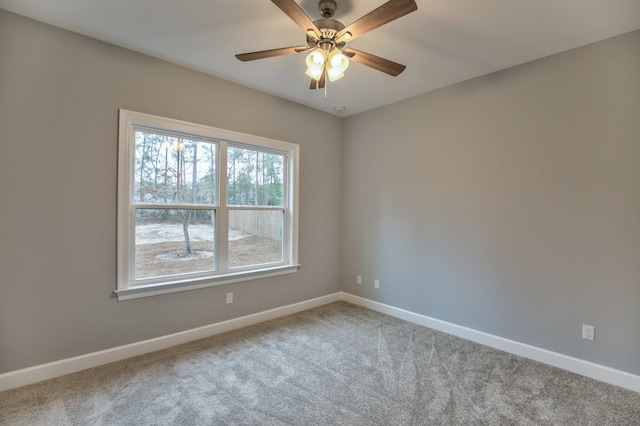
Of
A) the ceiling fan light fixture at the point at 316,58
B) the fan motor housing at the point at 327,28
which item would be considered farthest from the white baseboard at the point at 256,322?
the fan motor housing at the point at 327,28

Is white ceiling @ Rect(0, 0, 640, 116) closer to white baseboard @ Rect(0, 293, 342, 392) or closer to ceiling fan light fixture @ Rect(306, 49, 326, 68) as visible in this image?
ceiling fan light fixture @ Rect(306, 49, 326, 68)

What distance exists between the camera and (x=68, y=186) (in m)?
2.43

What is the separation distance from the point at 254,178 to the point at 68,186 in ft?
5.84

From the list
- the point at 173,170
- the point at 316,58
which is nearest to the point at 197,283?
the point at 173,170

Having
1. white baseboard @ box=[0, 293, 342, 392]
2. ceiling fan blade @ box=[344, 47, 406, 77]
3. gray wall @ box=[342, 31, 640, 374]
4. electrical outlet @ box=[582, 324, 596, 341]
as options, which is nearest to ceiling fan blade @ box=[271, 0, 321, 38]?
ceiling fan blade @ box=[344, 47, 406, 77]

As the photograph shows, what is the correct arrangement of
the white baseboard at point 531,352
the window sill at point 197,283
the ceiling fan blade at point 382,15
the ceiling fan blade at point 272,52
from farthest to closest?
1. the window sill at point 197,283
2. the white baseboard at point 531,352
3. the ceiling fan blade at point 272,52
4. the ceiling fan blade at point 382,15

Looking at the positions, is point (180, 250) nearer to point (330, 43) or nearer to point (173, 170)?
point (173, 170)

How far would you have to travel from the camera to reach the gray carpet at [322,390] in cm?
195

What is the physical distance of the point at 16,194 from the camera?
7.31ft

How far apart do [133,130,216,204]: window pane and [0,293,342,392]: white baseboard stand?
4.36 ft

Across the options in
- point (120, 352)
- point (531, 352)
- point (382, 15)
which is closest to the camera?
point (382, 15)

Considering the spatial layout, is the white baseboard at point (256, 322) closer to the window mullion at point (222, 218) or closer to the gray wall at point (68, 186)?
the gray wall at point (68, 186)

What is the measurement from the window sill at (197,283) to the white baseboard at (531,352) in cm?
148

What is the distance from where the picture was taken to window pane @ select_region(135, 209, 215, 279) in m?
2.87
